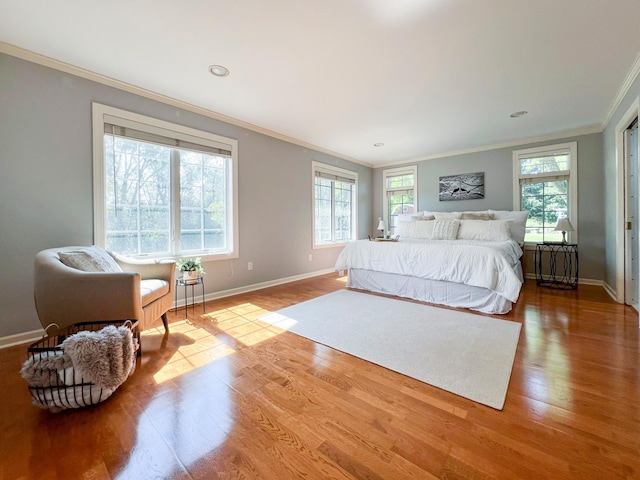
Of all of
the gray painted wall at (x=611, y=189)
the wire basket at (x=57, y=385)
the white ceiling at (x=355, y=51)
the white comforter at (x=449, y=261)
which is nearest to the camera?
the wire basket at (x=57, y=385)

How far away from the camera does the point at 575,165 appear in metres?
4.32

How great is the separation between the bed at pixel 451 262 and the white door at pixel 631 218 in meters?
1.04

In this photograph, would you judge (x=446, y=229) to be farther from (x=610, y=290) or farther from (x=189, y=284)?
(x=189, y=284)

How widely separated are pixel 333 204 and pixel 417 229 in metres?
1.81

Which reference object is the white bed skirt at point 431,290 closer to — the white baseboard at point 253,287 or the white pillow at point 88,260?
the white baseboard at point 253,287

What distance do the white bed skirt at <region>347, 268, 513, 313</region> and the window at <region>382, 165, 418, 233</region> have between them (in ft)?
7.95

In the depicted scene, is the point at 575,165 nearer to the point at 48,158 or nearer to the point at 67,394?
the point at 67,394

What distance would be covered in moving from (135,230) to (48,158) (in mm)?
936

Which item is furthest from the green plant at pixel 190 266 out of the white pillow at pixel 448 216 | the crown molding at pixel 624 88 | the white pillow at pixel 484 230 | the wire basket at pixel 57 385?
the crown molding at pixel 624 88

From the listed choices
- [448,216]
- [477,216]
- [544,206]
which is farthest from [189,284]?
[544,206]

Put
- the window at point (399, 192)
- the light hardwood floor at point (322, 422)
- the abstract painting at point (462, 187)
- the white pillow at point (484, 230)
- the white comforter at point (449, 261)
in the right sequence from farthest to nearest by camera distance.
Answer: the window at point (399, 192) < the abstract painting at point (462, 187) < the white pillow at point (484, 230) < the white comforter at point (449, 261) < the light hardwood floor at point (322, 422)

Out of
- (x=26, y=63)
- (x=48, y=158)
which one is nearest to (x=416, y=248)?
(x=48, y=158)

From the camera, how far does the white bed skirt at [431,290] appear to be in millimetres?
3029

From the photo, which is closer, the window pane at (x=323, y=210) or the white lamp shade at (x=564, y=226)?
the white lamp shade at (x=564, y=226)
